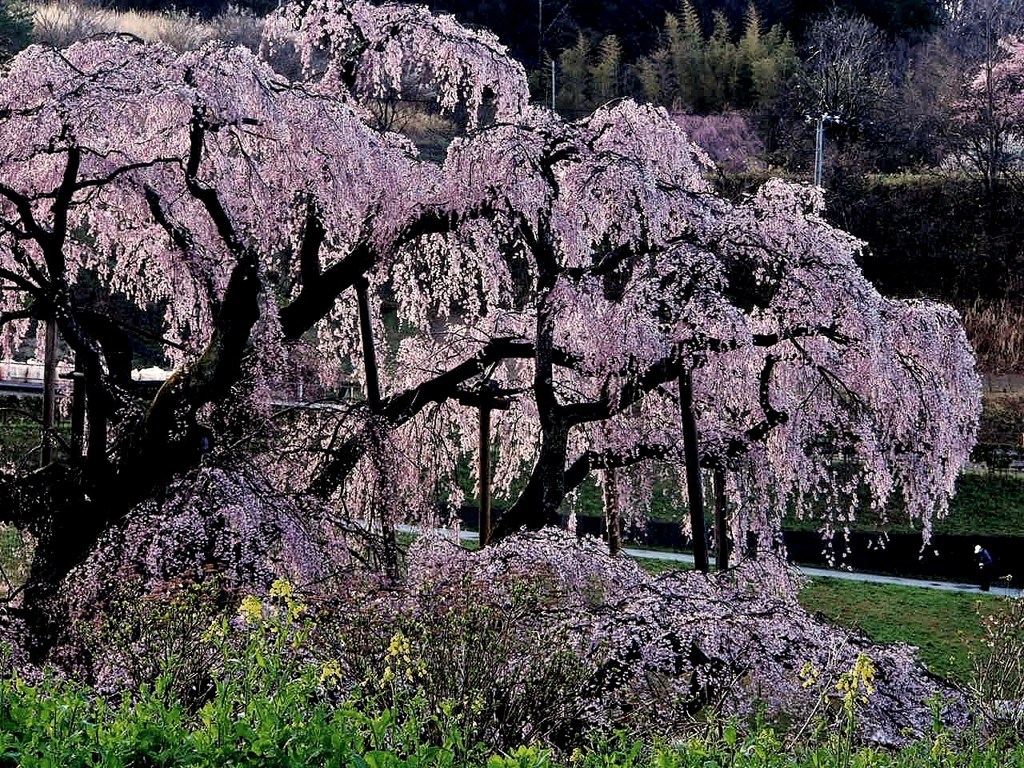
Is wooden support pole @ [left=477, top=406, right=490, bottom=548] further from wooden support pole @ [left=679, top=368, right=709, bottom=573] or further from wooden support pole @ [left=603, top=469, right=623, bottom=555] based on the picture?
wooden support pole @ [left=679, top=368, right=709, bottom=573]

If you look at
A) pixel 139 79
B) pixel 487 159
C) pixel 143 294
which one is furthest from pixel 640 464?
pixel 139 79

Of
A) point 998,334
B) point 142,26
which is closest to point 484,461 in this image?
point 998,334

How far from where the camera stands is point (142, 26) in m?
40.0

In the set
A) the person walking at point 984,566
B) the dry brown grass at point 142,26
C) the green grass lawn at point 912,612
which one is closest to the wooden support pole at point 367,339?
the green grass lawn at point 912,612

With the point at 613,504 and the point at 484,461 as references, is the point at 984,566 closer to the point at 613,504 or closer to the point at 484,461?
the point at 613,504

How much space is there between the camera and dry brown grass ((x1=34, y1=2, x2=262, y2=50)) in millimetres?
37188

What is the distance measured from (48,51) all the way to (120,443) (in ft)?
10.0

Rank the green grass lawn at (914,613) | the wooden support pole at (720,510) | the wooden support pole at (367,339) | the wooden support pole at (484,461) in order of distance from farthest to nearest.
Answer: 1. the green grass lawn at (914,613)
2. the wooden support pole at (720,510)
3. the wooden support pole at (484,461)
4. the wooden support pole at (367,339)

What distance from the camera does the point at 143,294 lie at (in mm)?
11953

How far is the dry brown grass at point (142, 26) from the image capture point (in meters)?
37.2

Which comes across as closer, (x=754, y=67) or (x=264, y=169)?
(x=264, y=169)

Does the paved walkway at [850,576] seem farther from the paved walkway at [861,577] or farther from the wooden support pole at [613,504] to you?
the wooden support pole at [613,504]

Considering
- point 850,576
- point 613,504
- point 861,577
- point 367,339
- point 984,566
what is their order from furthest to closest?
1. point 861,577
2. point 850,576
3. point 984,566
4. point 613,504
5. point 367,339

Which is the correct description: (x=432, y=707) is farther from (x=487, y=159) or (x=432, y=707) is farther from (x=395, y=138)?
(x=395, y=138)
